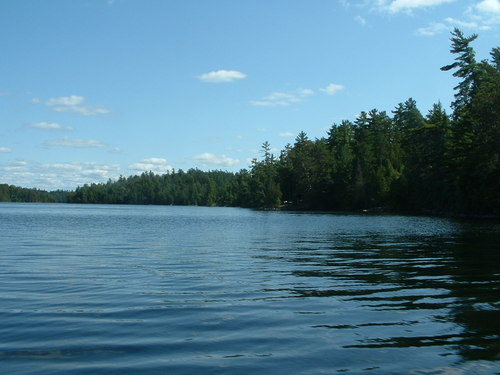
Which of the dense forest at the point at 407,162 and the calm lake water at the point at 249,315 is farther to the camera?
the dense forest at the point at 407,162

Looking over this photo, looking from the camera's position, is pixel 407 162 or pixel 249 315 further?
pixel 407 162

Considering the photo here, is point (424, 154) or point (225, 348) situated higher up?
point (424, 154)

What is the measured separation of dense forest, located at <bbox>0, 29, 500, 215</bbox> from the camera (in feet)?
233

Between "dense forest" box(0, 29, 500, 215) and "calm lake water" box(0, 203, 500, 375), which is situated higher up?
"dense forest" box(0, 29, 500, 215)

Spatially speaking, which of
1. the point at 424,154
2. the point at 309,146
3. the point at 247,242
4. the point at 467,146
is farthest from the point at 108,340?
the point at 309,146

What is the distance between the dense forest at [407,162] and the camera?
71.1 m

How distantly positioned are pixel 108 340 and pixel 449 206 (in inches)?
3319

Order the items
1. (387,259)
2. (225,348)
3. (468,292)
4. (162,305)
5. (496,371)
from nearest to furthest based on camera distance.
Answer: (496,371) → (225,348) → (162,305) → (468,292) → (387,259)

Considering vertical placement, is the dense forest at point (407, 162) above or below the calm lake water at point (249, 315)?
above

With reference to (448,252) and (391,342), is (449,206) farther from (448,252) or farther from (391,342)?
(391,342)

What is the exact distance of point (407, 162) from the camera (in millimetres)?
108812

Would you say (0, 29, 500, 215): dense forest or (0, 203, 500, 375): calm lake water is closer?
(0, 203, 500, 375): calm lake water

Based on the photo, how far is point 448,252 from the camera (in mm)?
26906

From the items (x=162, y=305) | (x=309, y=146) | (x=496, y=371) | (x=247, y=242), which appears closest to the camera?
(x=496, y=371)
